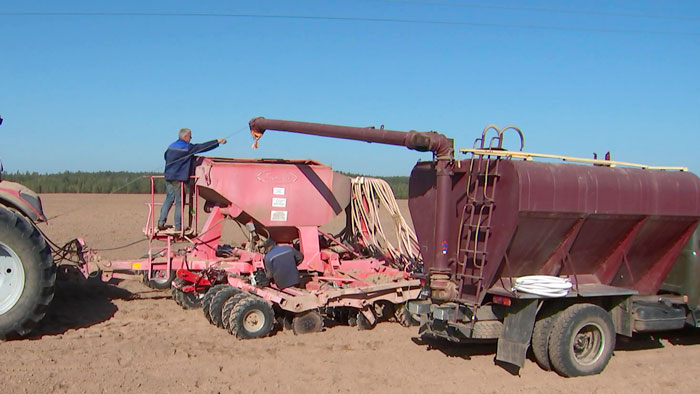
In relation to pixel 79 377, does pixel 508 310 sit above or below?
above

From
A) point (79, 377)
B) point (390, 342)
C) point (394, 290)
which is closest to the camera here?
point (79, 377)

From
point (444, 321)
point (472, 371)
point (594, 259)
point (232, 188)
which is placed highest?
point (232, 188)

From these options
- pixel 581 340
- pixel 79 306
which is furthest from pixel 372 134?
pixel 79 306

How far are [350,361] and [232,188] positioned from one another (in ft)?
11.2

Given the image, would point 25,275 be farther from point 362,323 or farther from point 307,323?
point 362,323

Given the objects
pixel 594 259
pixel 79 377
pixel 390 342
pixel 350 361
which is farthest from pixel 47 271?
pixel 594 259

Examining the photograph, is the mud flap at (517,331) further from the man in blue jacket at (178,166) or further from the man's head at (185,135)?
the man's head at (185,135)

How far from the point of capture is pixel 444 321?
23.9ft

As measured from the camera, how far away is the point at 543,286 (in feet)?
22.9

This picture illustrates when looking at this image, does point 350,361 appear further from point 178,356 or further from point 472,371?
point 178,356

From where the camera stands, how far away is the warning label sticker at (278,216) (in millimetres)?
9719

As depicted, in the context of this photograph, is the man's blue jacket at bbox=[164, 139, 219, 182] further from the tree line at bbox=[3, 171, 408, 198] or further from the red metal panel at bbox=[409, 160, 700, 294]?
the tree line at bbox=[3, 171, 408, 198]

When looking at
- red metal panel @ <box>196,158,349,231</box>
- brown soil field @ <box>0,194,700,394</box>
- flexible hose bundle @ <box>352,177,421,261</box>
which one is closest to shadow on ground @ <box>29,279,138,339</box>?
brown soil field @ <box>0,194,700,394</box>

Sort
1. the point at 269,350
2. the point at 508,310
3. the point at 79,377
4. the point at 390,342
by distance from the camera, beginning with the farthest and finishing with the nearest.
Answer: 1. the point at 390,342
2. the point at 269,350
3. the point at 508,310
4. the point at 79,377
